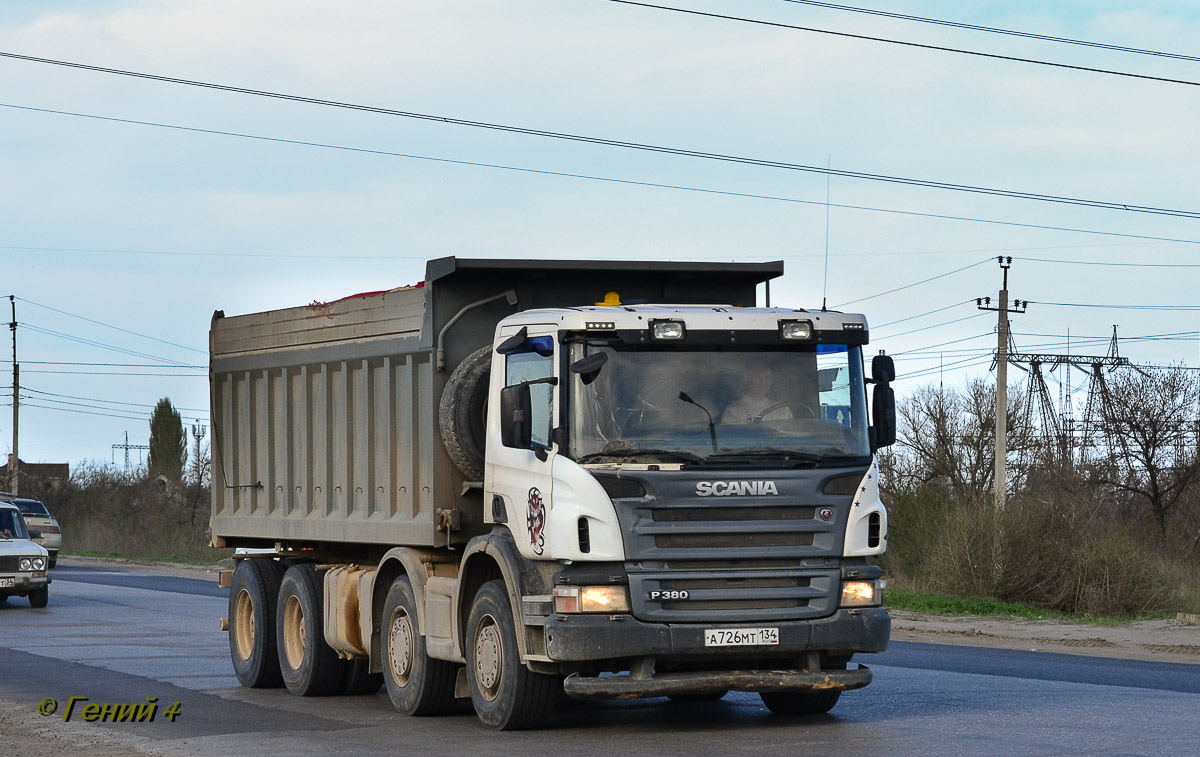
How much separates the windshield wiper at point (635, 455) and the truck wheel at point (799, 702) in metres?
2.31

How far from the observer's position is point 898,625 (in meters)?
23.9

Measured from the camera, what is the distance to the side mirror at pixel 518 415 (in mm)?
10258

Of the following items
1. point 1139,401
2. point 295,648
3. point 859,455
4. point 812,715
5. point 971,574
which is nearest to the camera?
point 859,455

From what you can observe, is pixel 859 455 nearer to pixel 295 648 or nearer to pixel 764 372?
pixel 764 372

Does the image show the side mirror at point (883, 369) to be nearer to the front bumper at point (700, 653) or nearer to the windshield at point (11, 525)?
the front bumper at point (700, 653)

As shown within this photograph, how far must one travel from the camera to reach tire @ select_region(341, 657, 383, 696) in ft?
45.4

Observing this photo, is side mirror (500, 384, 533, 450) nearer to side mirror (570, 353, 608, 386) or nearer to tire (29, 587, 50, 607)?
side mirror (570, 353, 608, 386)

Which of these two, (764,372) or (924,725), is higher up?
(764,372)

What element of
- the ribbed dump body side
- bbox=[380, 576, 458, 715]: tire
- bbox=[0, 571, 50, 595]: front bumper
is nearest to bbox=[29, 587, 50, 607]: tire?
bbox=[0, 571, 50, 595]: front bumper

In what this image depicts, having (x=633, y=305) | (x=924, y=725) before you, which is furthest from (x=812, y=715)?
(x=633, y=305)

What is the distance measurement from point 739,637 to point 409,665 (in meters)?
3.17

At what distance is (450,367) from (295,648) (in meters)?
3.89

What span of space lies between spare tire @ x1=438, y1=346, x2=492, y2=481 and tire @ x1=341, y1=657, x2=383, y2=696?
3.06m

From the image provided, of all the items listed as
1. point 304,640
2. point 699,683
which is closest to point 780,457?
point 699,683
